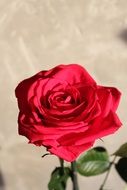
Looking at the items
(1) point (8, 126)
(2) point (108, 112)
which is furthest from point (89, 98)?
(1) point (8, 126)

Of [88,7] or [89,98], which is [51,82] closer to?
[89,98]

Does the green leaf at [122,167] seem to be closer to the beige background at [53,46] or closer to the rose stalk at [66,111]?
the rose stalk at [66,111]

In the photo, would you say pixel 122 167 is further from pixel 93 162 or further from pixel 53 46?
pixel 53 46

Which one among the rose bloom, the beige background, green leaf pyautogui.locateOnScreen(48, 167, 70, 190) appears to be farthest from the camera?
the beige background

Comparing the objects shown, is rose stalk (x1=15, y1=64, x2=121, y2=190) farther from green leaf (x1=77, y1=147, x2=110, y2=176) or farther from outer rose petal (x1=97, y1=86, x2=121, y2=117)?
green leaf (x1=77, y1=147, x2=110, y2=176)

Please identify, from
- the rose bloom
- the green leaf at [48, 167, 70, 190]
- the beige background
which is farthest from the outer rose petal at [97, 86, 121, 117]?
the beige background

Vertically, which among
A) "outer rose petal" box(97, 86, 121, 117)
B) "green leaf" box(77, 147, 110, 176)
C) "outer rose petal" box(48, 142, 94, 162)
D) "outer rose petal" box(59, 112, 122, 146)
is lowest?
"green leaf" box(77, 147, 110, 176)

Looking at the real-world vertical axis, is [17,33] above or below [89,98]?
above

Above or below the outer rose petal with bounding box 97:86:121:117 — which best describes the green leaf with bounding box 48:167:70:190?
below
